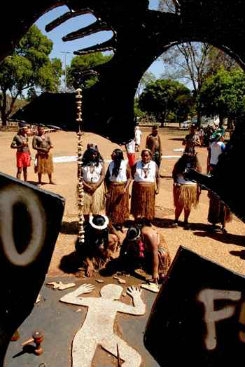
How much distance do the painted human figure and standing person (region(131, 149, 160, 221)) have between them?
2.59 metres

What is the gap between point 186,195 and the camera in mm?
7715

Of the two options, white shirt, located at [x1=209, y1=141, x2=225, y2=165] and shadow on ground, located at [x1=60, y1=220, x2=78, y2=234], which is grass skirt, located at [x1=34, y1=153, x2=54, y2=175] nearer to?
shadow on ground, located at [x1=60, y1=220, x2=78, y2=234]

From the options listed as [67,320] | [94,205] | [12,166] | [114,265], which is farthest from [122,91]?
[12,166]

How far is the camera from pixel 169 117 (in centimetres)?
5744

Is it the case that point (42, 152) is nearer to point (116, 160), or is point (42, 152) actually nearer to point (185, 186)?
point (116, 160)

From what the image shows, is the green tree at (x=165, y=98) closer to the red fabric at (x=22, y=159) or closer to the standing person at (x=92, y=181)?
the red fabric at (x=22, y=159)

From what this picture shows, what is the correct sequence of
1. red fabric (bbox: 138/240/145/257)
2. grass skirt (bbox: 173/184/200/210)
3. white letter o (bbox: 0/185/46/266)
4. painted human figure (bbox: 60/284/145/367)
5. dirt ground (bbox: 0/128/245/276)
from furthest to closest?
1. grass skirt (bbox: 173/184/200/210)
2. dirt ground (bbox: 0/128/245/276)
3. red fabric (bbox: 138/240/145/257)
4. painted human figure (bbox: 60/284/145/367)
5. white letter o (bbox: 0/185/46/266)

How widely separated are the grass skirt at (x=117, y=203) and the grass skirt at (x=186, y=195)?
3.72ft

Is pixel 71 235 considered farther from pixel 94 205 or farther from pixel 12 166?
pixel 12 166

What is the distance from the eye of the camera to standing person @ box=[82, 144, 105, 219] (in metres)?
7.19

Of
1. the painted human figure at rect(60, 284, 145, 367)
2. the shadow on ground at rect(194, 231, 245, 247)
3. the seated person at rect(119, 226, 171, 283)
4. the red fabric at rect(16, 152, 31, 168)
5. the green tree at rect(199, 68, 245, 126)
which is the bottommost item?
the painted human figure at rect(60, 284, 145, 367)

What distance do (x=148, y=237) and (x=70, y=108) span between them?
3672mm

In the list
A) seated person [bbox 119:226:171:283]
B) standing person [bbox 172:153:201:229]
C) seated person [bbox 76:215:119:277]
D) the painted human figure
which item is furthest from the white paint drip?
standing person [bbox 172:153:201:229]

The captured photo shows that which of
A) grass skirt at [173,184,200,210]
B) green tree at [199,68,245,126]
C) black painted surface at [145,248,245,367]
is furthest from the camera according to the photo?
green tree at [199,68,245,126]
